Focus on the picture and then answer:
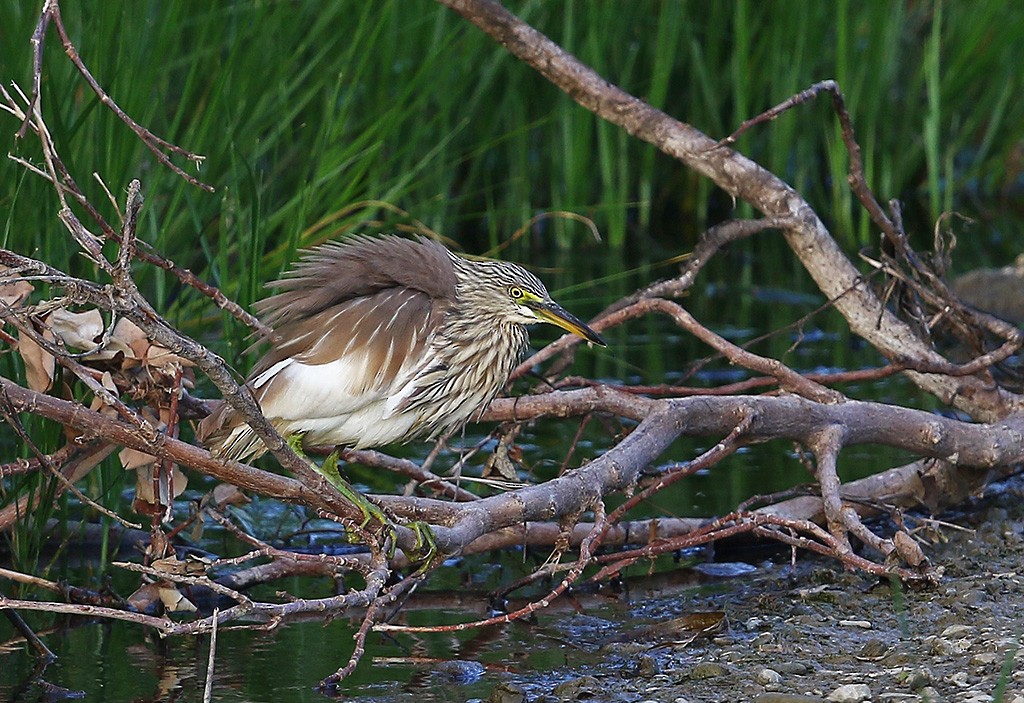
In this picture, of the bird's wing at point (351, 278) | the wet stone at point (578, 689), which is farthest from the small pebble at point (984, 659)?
the bird's wing at point (351, 278)

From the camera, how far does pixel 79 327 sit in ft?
12.4

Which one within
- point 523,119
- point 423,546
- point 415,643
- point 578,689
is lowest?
point 415,643

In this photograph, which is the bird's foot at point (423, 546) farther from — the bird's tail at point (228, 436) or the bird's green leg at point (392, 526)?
the bird's tail at point (228, 436)

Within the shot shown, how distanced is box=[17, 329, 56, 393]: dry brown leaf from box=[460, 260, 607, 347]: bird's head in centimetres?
110

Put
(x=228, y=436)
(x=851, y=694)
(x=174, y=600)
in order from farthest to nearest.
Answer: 1. (x=174, y=600)
2. (x=228, y=436)
3. (x=851, y=694)

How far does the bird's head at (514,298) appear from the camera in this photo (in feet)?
13.1

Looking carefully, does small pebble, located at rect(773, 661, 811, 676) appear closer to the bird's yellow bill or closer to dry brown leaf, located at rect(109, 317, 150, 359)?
the bird's yellow bill

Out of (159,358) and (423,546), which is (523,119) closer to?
(159,358)

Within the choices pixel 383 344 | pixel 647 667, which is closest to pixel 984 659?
pixel 647 667

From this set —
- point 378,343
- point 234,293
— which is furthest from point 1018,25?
point 378,343

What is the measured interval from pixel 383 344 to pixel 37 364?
2.89ft

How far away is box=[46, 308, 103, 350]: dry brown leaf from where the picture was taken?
3764 mm

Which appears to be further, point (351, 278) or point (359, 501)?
point (351, 278)

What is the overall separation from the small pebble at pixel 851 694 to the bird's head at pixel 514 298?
115cm
